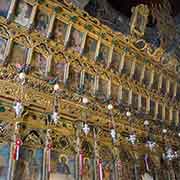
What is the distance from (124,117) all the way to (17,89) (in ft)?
7.07

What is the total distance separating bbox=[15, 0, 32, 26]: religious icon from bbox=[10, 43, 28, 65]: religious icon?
1.08ft

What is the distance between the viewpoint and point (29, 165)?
137 inches

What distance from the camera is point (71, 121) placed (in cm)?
424

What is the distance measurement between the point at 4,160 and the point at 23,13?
197 cm

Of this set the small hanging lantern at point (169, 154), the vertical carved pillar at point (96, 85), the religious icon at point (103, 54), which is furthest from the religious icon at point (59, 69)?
the small hanging lantern at point (169, 154)

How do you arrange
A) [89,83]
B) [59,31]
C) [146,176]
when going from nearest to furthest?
1. [59,31]
2. [89,83]
3. [146,176]

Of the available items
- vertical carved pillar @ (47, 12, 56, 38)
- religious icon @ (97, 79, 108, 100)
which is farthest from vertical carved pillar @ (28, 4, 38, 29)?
religious icon @ (97, 79, 108, 100)

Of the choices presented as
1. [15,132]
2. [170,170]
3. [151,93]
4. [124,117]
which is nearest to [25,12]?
[15,132]

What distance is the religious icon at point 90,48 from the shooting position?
4.65 meters

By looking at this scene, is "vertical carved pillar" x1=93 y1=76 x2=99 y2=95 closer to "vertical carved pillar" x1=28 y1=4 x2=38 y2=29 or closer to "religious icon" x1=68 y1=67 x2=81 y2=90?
"religious icon" x1=68 y1=67 x2=81 y2=90

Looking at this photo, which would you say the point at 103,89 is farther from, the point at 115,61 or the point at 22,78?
the point at 22,78

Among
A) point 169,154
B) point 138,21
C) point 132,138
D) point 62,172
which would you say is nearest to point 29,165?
point 62,172

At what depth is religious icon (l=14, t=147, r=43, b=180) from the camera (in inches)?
132

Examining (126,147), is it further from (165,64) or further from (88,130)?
(165,64)
